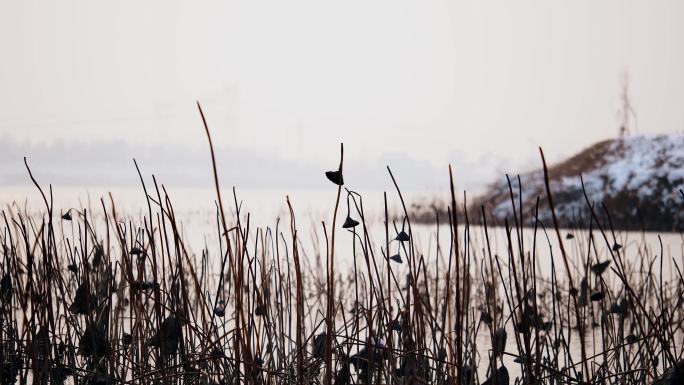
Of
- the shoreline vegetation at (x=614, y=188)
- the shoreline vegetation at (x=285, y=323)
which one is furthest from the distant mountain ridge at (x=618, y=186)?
the shoreline vegetation at (x=285, y=323)

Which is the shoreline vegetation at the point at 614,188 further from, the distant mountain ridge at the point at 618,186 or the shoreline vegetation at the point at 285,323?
the shoreline vegetation at the point at 285,323

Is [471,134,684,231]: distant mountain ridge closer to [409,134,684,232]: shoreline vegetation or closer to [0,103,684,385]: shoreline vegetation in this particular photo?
[409,134,684,232]: shoreline vegetation

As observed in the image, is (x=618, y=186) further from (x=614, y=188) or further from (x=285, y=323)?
(x=285, y=323)

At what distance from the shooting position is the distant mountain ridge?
34.1 ft

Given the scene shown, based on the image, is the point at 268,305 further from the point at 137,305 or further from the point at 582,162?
the point at 582,162

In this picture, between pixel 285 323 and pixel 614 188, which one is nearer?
pixel 285 323

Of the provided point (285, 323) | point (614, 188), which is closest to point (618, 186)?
point (614, 188)

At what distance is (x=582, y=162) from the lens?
13258 millimetres

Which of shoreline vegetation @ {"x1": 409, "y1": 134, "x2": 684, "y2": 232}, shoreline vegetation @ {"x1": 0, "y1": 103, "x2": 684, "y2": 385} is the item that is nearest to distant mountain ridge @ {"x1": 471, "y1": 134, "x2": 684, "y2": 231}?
shoreline vegetation @ {"x1": 409, "y1": 134, "x2": 684, "y2": 232}

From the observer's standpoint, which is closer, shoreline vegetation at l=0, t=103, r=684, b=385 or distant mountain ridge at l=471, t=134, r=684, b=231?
shoreline vegetation at l=0, t=103, r=684, b=385

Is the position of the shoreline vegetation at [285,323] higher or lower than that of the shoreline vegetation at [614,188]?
lower

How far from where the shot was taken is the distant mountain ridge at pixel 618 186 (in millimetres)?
10409

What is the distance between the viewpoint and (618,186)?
11391 millimetres

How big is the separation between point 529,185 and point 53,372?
11401 mm
